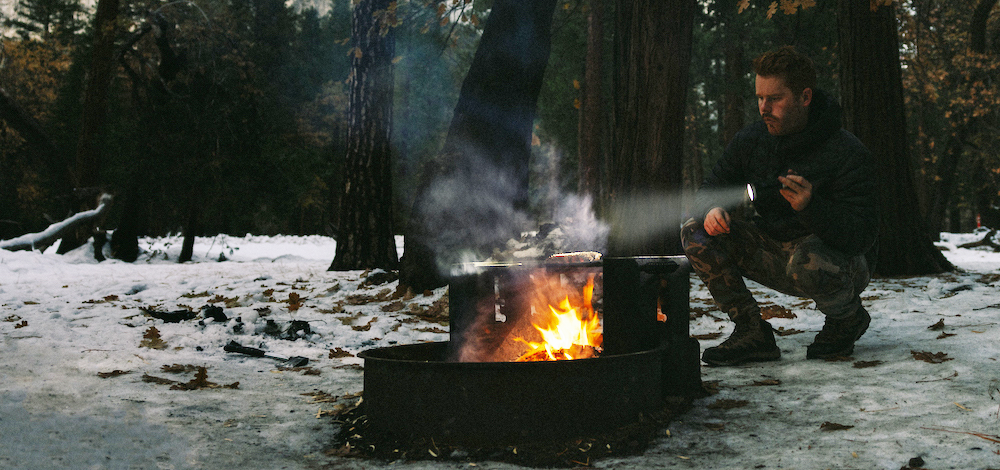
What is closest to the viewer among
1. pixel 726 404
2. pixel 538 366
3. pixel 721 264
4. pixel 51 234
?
pixel 538 366

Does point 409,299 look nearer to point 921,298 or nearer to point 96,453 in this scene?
point 96,453

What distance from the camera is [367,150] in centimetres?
890

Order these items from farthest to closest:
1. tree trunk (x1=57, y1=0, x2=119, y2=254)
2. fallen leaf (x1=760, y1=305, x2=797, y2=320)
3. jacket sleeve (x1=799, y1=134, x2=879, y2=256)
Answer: tree trunk (x1=57, y1=0, x2=119, y2=254)
fallen leaf (x1=760, y1=305, x2=797, y2=320)
jacket sleeve (x1=799, y1=134, x2=879, y2=256)

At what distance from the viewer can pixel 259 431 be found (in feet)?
9.59

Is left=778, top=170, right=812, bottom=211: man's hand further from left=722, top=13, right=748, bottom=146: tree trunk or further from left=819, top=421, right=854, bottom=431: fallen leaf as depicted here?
left=722, top=13, right=748, bottom=146: tree trunk

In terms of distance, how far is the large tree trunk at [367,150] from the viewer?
8.87 m

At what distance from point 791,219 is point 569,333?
146cm

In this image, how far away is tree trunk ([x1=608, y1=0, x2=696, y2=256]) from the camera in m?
5.99

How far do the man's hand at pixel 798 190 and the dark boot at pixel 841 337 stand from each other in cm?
104

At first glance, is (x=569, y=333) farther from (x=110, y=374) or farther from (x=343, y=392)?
(x=110, y=374)

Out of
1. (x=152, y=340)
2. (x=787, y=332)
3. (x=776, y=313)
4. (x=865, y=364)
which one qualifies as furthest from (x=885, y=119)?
(x=152, y=340)

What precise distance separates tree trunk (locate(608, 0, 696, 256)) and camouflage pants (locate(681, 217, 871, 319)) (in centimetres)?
214

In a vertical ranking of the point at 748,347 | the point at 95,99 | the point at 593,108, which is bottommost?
the point at 748,347

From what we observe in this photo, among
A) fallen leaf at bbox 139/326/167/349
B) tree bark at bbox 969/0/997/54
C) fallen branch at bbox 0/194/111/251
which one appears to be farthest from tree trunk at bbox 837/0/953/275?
fallen branch at bbox 0/194/111/251
